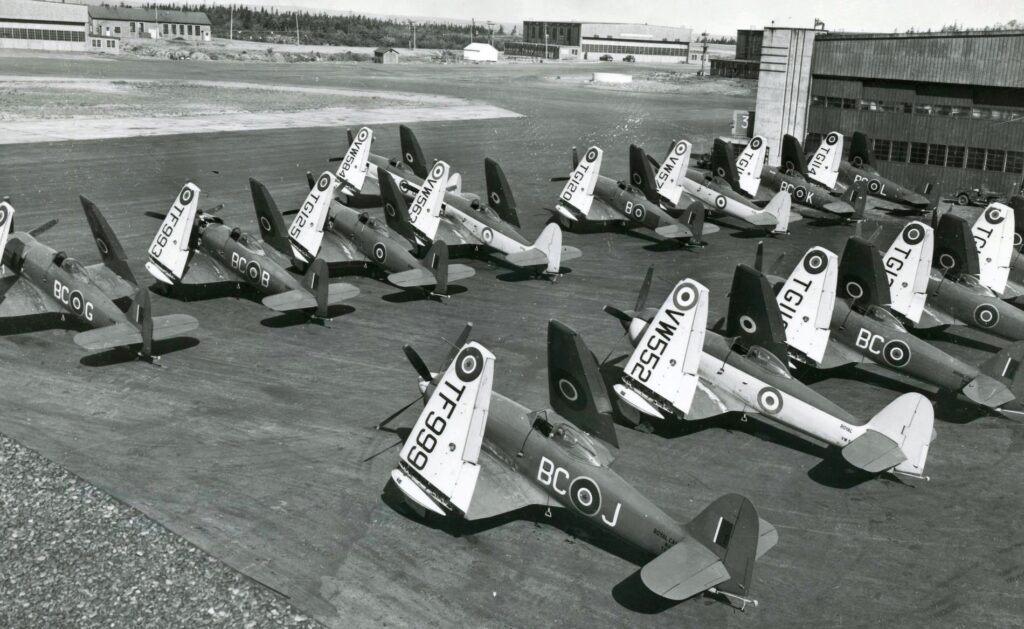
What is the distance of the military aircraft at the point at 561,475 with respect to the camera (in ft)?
45.0

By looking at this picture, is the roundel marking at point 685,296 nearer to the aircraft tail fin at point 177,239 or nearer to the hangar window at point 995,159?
the aircraft tail fin at point 177,239

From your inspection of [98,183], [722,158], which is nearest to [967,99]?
[722,158]

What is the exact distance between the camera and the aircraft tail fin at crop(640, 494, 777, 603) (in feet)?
43.8

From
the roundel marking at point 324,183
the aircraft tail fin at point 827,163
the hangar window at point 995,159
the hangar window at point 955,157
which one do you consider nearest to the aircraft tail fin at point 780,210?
the aircraft tail fin at point 827,163

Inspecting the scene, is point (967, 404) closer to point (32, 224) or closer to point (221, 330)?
point (221, 330)

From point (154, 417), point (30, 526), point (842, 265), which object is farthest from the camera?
point (842, 265)

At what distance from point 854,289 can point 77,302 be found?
22.2 metres

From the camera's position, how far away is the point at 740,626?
1360cm

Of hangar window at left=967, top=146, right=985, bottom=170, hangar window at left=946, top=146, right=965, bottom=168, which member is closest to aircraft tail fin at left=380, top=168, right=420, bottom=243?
hangar window at left=946, top=146, right=965, bottom=168

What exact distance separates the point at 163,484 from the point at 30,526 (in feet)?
8.04

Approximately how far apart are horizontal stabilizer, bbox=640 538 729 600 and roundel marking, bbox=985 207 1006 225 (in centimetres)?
2307

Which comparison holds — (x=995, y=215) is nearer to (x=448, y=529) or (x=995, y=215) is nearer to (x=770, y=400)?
(x=770, y=400)

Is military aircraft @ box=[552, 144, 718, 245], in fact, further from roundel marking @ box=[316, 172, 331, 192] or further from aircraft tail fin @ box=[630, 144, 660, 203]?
roundel marking @ box=[316, 172, 331, 192]

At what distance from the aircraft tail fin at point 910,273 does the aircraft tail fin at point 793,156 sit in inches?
903
